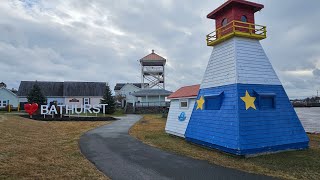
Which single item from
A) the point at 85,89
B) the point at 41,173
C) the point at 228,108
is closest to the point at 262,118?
the point at 228,108

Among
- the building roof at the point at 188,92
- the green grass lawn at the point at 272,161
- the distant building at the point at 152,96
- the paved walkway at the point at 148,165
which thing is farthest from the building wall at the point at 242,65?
the distant building at the point at 152,96

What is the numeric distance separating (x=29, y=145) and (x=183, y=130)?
9199mm

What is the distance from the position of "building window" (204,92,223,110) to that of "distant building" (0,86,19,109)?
53762 millimetres

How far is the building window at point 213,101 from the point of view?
13422 mm

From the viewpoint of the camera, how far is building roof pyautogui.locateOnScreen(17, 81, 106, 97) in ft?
187

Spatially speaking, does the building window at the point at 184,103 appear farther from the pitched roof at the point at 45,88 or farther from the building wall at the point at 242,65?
the pitched roof at the point at 45,88

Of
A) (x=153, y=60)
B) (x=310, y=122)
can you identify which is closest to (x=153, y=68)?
(x=153, y=60)

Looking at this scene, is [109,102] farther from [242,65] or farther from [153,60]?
[242,65]

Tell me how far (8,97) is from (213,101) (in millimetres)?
55516

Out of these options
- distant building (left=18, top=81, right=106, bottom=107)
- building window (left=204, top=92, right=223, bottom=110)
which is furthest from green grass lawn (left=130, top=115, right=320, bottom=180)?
distant building (left=18, top=81, right=106, bottom=107)

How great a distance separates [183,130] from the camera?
55.3ft

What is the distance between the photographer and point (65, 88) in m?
58.5

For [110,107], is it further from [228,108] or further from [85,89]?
[228,108]

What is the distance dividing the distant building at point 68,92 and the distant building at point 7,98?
1877 mm
